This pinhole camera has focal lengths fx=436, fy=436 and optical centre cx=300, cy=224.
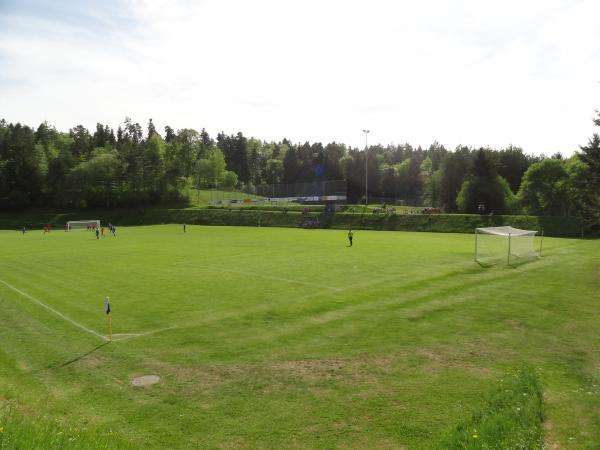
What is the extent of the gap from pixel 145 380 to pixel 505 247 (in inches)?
1414

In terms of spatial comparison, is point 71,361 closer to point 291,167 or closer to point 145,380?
point 145,380

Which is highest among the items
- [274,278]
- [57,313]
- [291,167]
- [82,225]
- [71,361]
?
[291,167]

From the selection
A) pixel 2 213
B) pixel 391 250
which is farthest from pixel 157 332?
pixel 2 213

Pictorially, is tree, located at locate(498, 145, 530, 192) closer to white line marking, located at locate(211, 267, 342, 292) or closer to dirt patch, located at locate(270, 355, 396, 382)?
white line marking, located at locate(211, 267, 342, 292)

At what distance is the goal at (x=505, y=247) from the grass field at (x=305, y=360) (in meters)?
5.92

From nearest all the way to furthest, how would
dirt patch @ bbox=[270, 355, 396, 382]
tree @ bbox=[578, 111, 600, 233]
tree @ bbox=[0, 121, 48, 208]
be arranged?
dirt patch @ bbox=[270, 355, 396, 382], tree @ bbox=[578, 111, 600, 233], tree @ bbox=[0, 121, 48, 208]

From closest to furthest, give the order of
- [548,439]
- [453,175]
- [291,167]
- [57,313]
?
[548,439]
[57,313]
[453,175]
[291,167]

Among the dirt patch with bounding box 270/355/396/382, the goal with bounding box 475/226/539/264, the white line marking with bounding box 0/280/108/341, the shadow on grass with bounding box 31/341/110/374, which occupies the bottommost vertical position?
the shadow on grass with bounding box 31/341/110/374

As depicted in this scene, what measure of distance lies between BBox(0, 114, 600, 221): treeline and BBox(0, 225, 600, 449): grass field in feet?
147

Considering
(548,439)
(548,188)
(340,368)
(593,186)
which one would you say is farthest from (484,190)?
(548,439)

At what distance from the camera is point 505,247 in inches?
1590

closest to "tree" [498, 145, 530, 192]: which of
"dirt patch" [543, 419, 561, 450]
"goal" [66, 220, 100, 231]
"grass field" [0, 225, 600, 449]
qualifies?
"grass field" [0, 225, 600, 449]

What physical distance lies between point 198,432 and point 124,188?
374 feet

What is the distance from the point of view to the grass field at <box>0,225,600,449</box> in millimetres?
10609
